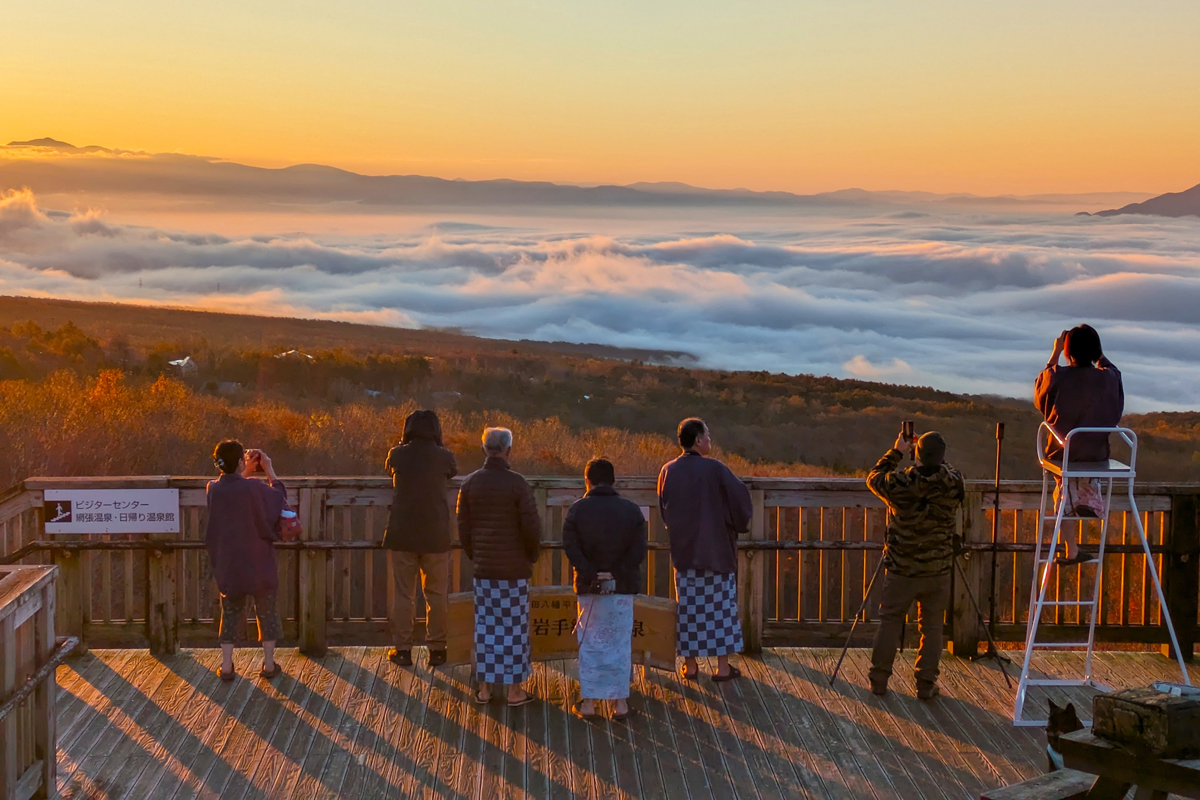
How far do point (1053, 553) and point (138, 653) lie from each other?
6.62 metres

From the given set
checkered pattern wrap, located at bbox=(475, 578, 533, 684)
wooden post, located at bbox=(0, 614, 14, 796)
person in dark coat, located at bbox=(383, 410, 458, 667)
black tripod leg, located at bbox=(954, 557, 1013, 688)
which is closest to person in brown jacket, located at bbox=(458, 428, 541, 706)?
checkered pattern wrap, located at bbox=(475, 578, 533, 684)

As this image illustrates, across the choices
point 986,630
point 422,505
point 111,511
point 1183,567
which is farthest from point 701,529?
point 111,511

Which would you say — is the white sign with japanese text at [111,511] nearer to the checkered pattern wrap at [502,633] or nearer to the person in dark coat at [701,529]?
the checkered pattern wrap at [502,633]

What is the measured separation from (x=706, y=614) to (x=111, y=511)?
14.7 ft

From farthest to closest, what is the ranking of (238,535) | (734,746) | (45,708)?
(238,535) → (734,746) → (45,708)

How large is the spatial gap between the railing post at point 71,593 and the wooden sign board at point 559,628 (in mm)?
2921

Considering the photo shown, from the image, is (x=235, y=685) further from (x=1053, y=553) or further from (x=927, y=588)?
(x=1053, y=553)

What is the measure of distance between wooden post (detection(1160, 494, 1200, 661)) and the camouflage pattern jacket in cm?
237

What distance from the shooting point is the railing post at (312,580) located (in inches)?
330

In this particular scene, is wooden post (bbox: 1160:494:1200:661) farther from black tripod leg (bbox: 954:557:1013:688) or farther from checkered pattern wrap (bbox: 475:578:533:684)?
checkered pattern wrap (bbox: 475:578:533:684)

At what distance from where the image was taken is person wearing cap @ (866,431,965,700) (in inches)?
283

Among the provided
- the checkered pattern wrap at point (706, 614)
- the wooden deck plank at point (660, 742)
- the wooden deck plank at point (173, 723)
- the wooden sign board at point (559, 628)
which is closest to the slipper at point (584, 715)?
the wooden deck plank at point (660, 742)

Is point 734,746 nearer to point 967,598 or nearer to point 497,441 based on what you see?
point 497,441

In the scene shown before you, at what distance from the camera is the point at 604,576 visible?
22.9ft
